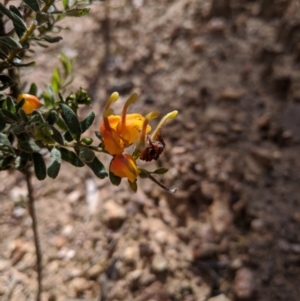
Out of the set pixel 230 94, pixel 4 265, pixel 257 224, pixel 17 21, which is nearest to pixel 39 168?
pixel 17 21

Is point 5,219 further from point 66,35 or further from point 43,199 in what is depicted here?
point 66,35

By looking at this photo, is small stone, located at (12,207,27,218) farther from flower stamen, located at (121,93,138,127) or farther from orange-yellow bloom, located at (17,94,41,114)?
flower stamen, located at (121,93,138,127)

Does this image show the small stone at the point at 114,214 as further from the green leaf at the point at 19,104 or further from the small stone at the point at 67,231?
the green leaf at the point at 19,104

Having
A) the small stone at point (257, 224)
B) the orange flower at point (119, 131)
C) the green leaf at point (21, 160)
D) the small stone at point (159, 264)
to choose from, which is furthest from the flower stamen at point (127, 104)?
the small stone at point (257, 224)

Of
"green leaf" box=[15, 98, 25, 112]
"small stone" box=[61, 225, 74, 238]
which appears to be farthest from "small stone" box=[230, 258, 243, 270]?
"green leaf" box=[15, 98, 25, 112]

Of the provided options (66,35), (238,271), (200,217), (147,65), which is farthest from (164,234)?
(66,35)
